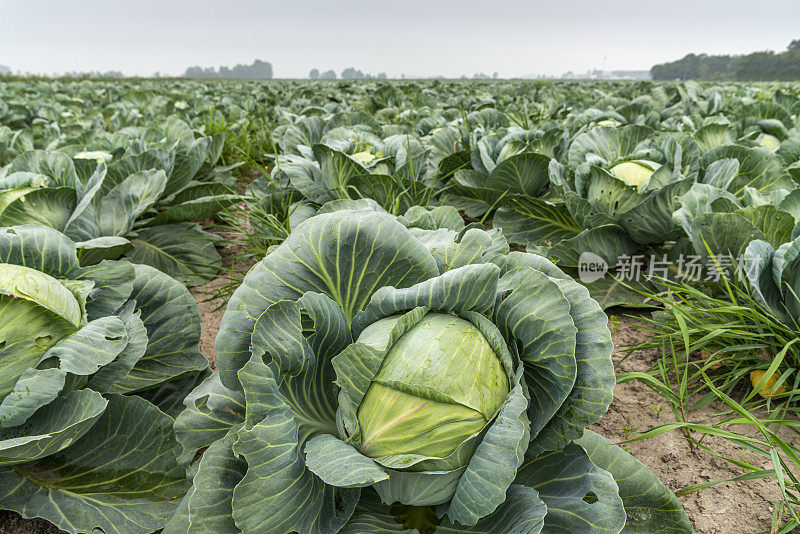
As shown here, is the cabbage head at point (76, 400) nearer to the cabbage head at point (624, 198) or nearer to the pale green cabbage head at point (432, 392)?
the pale green cabbage head at point (432, 392)

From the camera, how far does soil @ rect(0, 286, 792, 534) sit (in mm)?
1871

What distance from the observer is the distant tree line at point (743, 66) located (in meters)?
56.8

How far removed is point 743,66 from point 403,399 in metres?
80.7

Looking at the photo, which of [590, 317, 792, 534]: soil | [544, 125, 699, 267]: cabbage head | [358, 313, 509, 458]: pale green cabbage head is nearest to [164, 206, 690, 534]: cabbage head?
[358, 313, 509, 458]: pale green cabbage head

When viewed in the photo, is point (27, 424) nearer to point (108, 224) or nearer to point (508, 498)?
point (508, 498)

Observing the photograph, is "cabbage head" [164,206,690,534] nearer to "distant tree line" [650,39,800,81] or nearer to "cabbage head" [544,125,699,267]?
"cabbage head" [544,125,699,267]

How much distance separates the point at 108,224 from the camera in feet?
10.9

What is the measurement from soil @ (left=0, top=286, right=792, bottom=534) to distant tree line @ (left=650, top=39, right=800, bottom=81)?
68214mm

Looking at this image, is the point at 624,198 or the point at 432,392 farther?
the point at 624,198

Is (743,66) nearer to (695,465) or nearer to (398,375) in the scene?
(695,465)

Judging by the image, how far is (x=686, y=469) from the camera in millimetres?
2125

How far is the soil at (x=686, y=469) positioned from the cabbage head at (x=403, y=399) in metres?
0.51

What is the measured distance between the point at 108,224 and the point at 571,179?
3.47 meters

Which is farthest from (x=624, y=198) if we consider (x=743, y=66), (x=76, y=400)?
(x=743, y=66)
